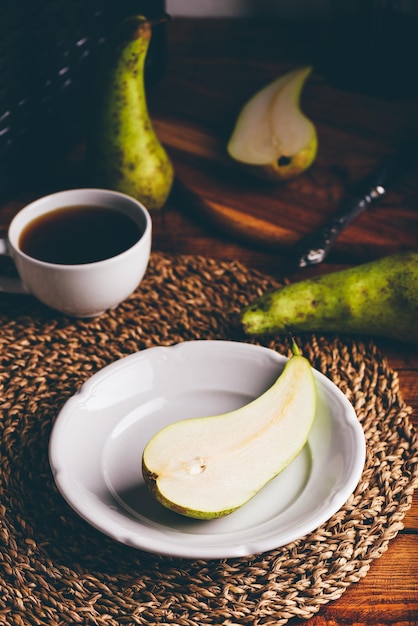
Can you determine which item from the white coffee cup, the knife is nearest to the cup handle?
the white coffee cup

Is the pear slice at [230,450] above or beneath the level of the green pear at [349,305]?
above

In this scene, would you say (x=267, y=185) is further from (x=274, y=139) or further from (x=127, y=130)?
(x=127, y=130)

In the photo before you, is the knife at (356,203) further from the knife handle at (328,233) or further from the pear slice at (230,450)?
the pear slice at (230,450)

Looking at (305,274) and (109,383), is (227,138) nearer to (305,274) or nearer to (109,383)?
(305,274)

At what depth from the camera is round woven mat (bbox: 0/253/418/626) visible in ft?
1.56

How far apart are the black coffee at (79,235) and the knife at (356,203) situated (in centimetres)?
16

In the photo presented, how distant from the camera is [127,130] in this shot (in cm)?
76

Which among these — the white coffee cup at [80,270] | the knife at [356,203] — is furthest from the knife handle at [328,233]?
the white coffee cup at [80,270]

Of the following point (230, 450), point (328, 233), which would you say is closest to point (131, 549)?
point (230, 450)

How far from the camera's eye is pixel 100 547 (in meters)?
0.50

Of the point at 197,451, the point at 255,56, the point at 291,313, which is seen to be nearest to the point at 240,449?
the point at 197,451

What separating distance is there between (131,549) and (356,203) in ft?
1.42

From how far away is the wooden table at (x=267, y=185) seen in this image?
766 mm

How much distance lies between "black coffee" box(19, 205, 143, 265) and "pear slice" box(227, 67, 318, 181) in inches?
7.9
